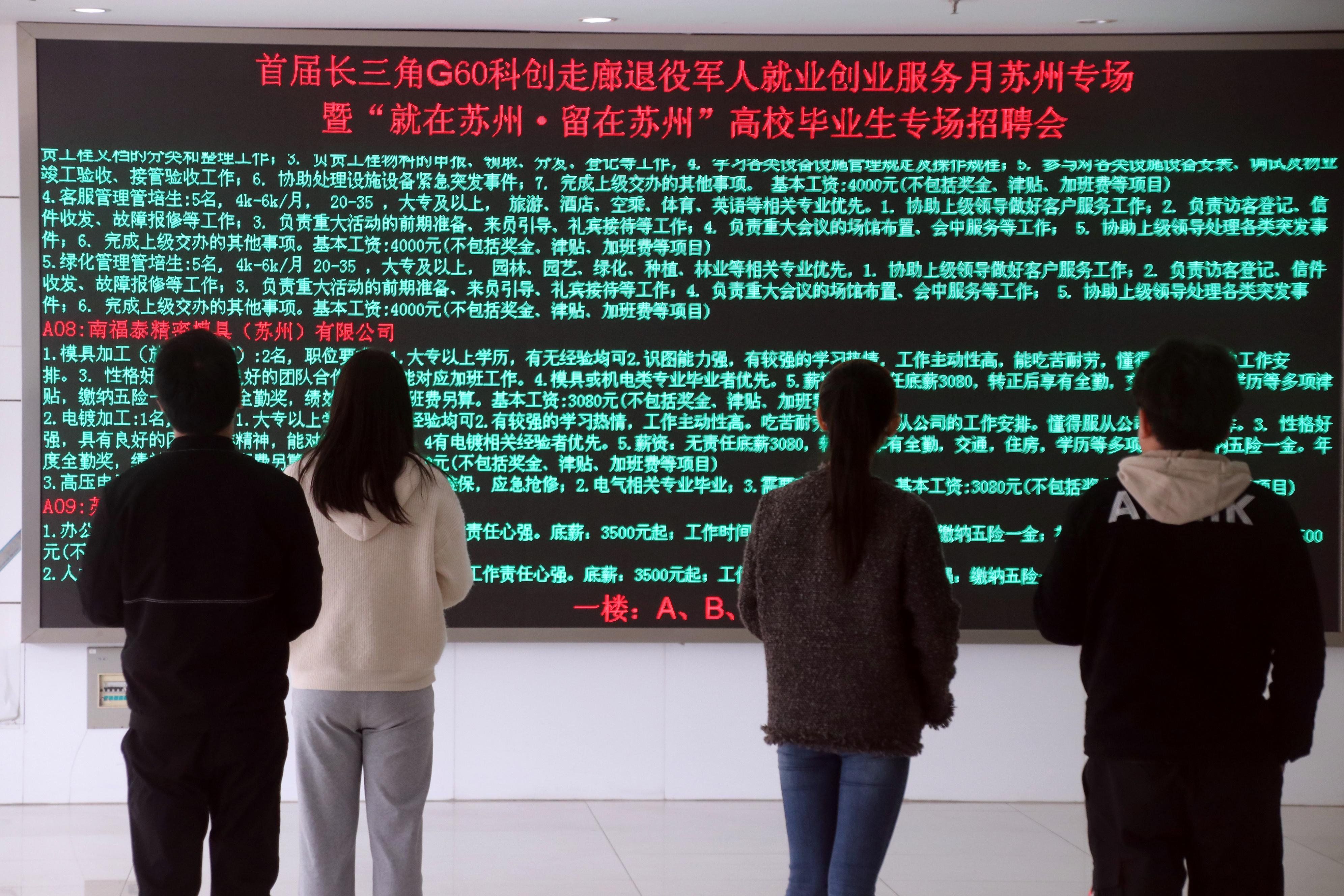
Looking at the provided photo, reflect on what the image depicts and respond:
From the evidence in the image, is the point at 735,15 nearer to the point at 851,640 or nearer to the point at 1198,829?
the point at 851,640

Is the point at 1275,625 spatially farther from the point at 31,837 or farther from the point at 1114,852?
the point at 31,837

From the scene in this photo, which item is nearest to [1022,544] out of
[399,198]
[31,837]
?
[399,198]

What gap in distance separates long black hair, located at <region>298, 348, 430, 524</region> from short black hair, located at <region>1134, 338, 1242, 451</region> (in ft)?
3.96

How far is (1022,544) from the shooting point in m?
3.56

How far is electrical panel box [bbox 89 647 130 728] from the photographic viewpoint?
3547 millimetres

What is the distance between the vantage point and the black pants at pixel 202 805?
191cm

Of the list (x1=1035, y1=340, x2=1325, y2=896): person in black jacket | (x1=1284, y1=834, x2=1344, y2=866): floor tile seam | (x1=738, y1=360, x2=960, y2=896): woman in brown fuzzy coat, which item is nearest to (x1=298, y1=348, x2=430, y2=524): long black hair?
(x1=738, y1=360, x2=960, y2=896): woman in brown fuzzy coat

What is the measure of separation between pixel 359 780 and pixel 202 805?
32 centimetres

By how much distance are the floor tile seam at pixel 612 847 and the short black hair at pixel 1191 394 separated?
5.72 feet

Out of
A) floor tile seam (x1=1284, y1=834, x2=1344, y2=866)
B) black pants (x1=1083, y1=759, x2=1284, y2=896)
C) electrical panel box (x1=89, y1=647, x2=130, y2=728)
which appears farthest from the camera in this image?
electrical panel box (x1=89, y1=647, x2=130, y2=728)

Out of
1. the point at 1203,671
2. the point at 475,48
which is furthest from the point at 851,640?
the point at 475,48

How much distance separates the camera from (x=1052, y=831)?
3451mm

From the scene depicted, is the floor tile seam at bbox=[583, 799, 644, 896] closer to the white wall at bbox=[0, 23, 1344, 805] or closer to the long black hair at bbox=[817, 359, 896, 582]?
the white wall at bbox=[0, 23, 1344, 805]

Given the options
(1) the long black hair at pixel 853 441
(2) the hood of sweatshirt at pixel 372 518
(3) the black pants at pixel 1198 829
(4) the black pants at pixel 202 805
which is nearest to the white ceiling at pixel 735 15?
(2) the hood of sweatshirt at pixel 372 518
